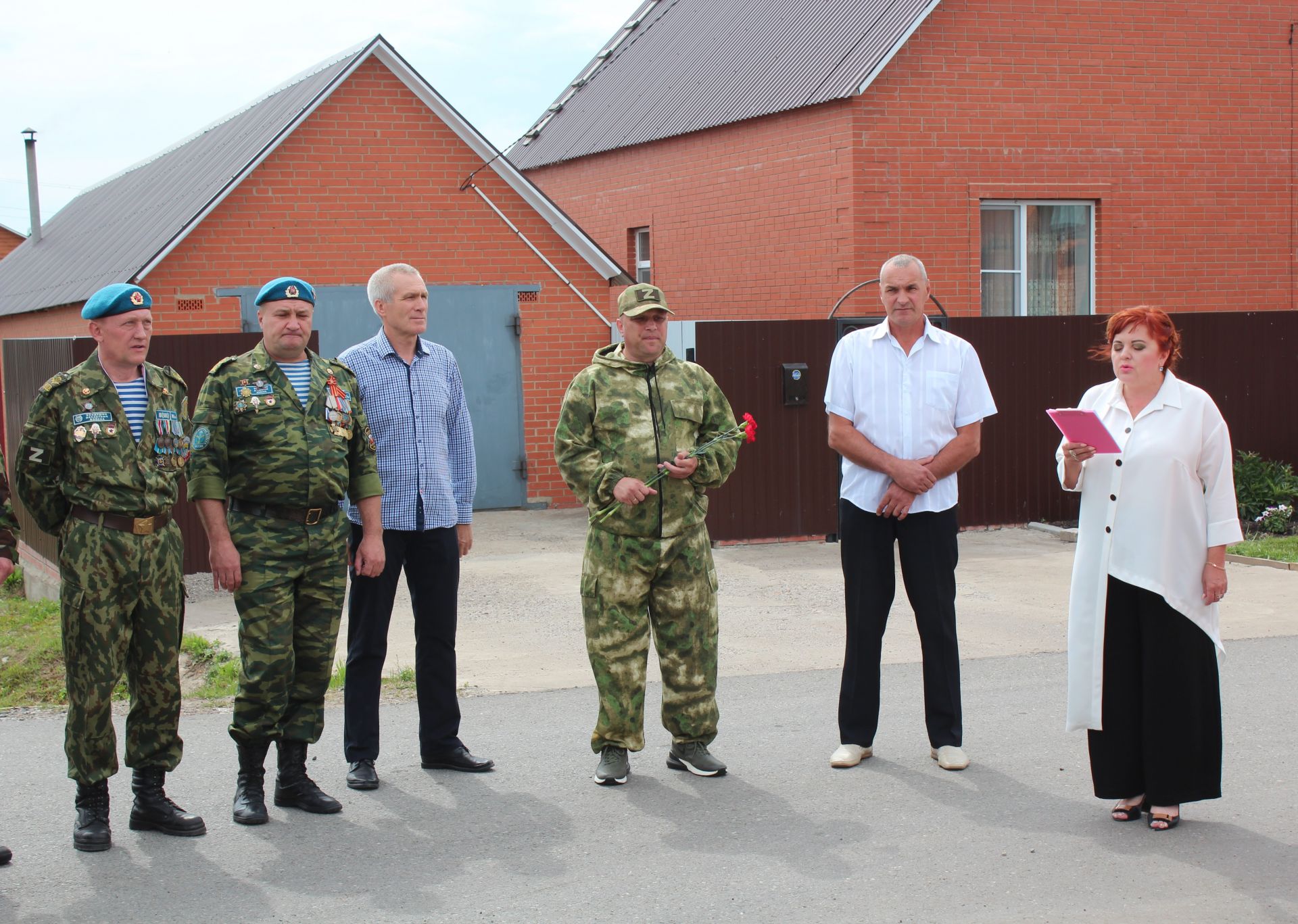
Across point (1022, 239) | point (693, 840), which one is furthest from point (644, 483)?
point (1022, 239)

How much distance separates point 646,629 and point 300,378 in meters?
1.72

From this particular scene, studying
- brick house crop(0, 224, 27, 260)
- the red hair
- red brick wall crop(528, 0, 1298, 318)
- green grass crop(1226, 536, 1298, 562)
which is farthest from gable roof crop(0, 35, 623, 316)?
brick house crop(0, 224, 27, 260)

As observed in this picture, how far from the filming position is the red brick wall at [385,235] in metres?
14.0

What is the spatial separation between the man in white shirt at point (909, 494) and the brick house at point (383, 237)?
29.6 ft

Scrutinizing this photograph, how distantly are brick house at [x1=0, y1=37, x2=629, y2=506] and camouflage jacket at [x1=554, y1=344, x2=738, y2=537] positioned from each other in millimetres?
8718

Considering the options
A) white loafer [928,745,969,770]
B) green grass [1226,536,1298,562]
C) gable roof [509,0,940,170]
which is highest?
gable roof [509,0,940,170]

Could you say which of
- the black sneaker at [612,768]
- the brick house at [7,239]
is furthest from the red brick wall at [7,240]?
the black sneaker at [612,768]

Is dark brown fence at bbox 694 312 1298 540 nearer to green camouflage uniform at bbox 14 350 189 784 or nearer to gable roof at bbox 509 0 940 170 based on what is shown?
gable roof at bbox 509 0 940 170

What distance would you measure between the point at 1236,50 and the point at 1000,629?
1014 centimetres

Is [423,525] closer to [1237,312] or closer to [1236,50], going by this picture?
[1237,312]

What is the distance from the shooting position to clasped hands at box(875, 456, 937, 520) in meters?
5.79

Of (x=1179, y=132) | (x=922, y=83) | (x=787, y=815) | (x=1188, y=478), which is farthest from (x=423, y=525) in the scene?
(x=1179, y=132)

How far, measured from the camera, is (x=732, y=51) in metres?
18.0

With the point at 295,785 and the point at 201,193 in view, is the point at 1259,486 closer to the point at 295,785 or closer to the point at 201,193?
the point at 295,785
